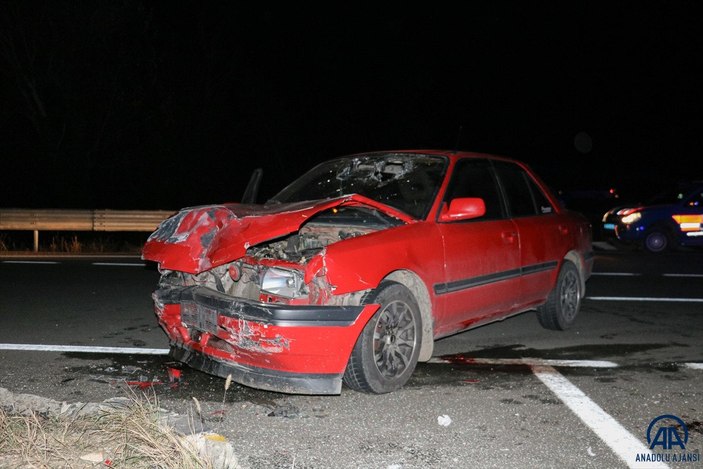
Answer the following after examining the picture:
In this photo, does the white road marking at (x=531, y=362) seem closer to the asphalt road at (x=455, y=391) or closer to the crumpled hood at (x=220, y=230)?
the asphalt road at (x=455, y=391)

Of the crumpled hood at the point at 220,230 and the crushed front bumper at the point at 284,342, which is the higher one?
the crumpled hood at the point at 220,230

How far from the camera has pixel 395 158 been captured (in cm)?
576

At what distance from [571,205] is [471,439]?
30218 mm

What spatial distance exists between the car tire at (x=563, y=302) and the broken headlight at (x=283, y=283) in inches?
123

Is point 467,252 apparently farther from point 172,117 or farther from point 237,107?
point 237,107


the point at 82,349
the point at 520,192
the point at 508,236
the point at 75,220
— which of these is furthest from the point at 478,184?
the point at 75,220

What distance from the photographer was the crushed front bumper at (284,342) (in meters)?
4.04

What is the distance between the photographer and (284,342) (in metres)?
4.04

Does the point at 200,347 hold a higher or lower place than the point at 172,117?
lower

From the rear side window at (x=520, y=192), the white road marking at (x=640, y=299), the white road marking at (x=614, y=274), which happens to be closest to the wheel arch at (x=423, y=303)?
the rear side window at (x=520, y=192)

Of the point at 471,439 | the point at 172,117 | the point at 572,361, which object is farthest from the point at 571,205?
the point at 471,439

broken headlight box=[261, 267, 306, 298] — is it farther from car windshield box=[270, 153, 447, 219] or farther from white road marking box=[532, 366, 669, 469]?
white road marking box=[532, 366, 669, 469]

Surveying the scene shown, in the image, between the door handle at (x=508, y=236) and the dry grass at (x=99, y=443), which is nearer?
the dry grass at (x=99, y=443)

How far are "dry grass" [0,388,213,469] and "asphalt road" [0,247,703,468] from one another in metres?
0.44
